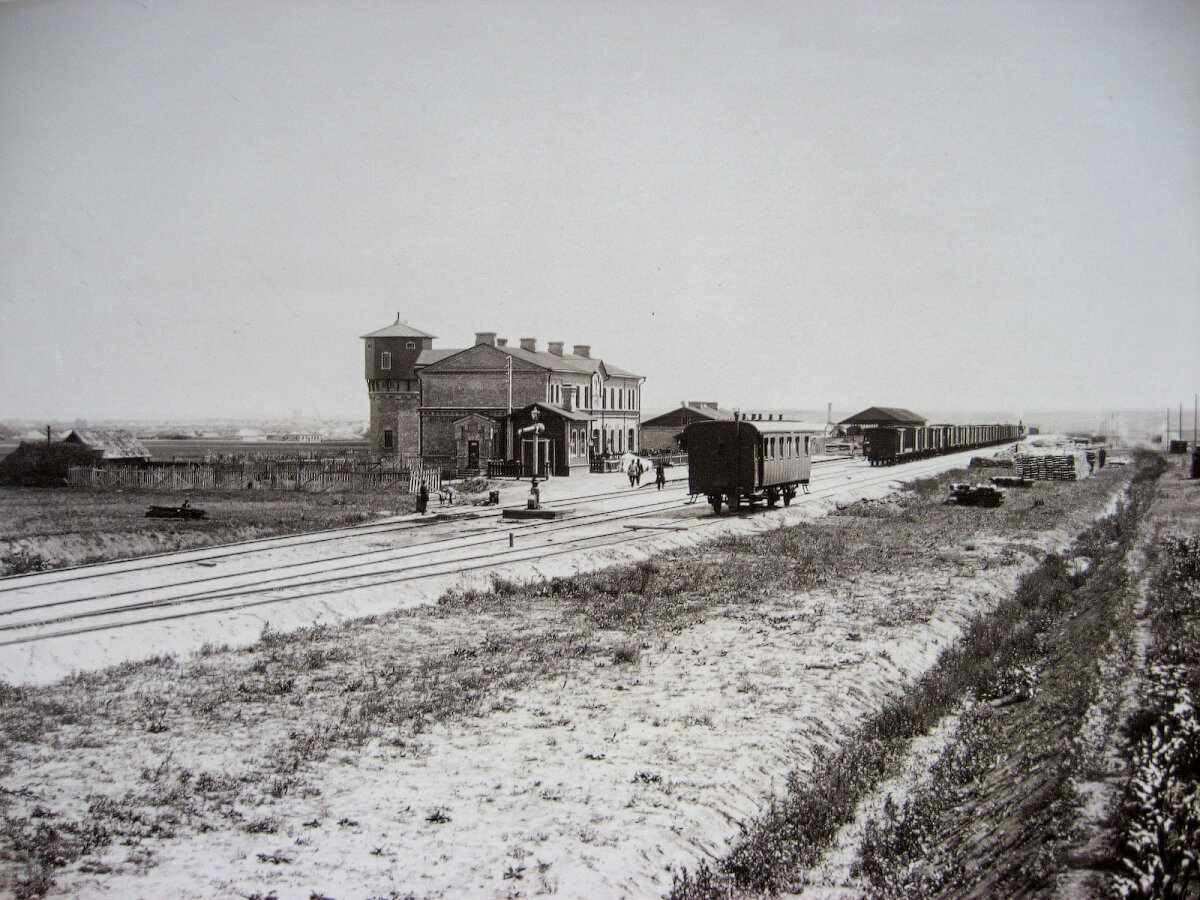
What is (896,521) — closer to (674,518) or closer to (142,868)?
(674,518)

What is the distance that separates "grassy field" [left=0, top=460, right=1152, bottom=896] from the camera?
6.86 m

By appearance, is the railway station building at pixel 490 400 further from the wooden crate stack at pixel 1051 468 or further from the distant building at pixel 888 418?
the distant building at pixel 888 418

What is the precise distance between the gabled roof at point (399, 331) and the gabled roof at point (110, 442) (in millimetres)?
19337

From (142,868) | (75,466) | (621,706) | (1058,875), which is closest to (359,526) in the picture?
(621,706)

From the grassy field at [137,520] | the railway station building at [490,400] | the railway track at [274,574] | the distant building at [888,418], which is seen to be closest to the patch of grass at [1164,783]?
the railway track at [274,574]

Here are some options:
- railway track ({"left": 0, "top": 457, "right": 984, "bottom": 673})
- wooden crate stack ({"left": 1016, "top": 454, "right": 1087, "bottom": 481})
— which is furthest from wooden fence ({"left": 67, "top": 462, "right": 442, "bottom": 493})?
wooden crate stack ({"left": 1016, "top": 454, "right": 1087, "bottom": 481})

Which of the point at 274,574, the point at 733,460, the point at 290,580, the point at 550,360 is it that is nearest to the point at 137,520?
the point at 274,574

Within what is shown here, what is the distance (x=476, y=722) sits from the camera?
9469 mm

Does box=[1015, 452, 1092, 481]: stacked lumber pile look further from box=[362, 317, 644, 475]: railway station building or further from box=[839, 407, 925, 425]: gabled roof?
box=[839, 407, 925, 425]: gabled roof

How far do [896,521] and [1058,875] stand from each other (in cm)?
2299

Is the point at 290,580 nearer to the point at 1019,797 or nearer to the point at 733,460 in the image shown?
the point at 1019,797

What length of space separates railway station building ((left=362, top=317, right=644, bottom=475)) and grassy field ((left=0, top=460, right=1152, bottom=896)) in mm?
25532

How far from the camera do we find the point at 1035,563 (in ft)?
68.9

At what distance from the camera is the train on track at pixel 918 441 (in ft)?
188
